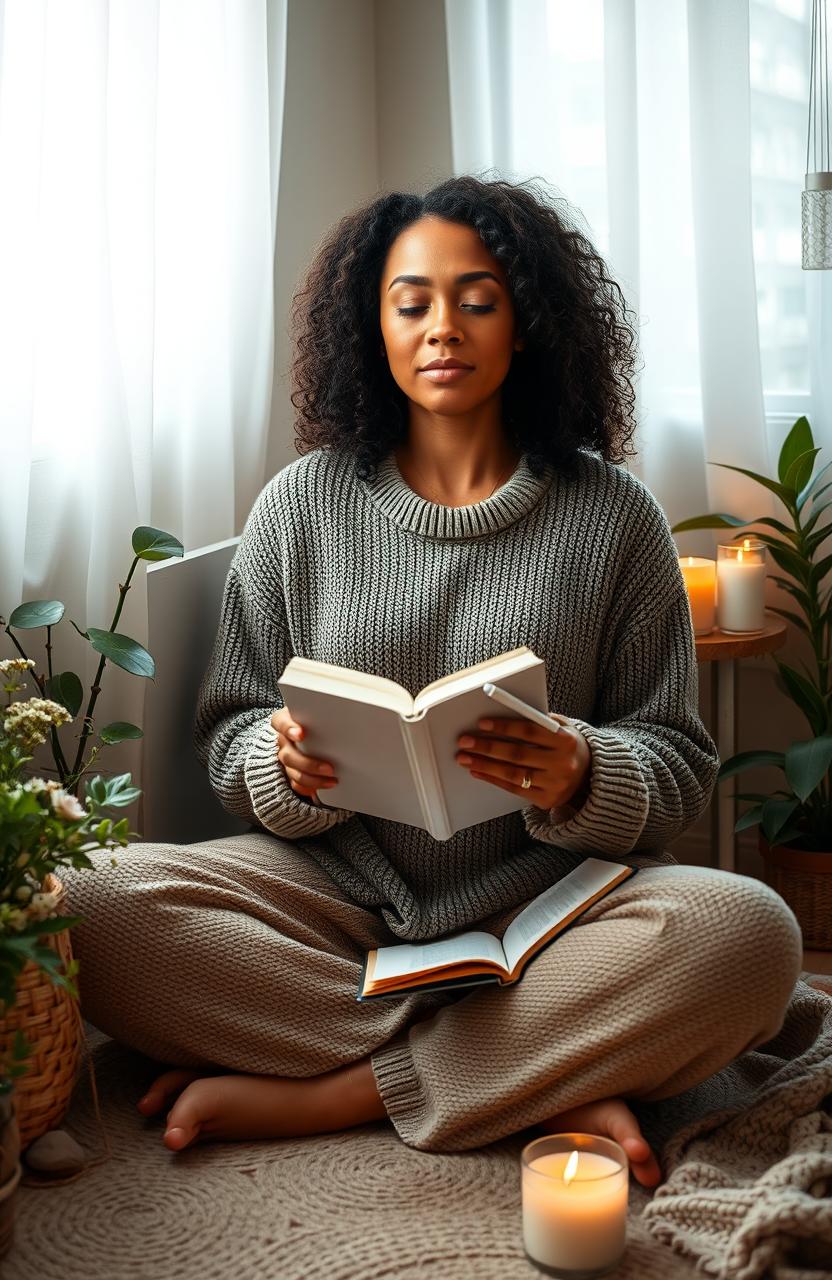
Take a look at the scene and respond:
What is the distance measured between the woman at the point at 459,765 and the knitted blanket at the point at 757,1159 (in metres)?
0.07

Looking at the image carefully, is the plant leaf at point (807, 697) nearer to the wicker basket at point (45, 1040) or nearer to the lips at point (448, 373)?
the lips at point (448, 373)

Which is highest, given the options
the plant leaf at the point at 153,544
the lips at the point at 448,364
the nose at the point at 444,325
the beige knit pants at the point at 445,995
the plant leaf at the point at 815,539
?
the nose at the point at 444,325

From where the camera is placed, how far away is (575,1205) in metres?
1.21

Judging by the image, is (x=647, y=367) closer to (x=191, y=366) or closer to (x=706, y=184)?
(x=706, y=184)

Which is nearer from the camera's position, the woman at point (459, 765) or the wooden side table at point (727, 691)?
the woman at point (459, 765)

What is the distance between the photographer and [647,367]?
2.43m

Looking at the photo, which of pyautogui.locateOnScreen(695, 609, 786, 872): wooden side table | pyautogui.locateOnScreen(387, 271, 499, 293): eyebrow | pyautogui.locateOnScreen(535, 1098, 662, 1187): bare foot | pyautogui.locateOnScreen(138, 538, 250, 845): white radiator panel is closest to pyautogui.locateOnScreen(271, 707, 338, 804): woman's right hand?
pyautogui.locateOnScreen(138, 538, 250, 845): white radiator panel

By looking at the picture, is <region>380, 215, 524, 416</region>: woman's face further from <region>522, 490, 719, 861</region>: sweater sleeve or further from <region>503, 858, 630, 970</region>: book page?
<region>503, 858, 630, 970</region>: book page

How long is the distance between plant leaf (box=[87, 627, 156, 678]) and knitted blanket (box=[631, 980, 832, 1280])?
2.60 feet

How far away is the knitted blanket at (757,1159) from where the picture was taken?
1.25 meters

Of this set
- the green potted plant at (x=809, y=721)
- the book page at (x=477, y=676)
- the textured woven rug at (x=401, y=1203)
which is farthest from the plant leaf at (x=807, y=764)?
the book page at (x=477, y=676)

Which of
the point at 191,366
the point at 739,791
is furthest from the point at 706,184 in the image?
the point at 739,791

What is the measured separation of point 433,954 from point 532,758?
0.94 feet

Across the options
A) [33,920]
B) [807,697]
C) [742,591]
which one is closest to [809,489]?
[742,591]
